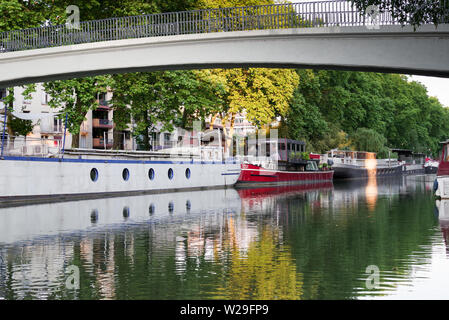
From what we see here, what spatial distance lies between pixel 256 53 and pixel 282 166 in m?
29.4

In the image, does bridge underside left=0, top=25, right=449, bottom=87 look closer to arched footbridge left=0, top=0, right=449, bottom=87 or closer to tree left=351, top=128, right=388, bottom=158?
arched footbridge left=0, top=0, right=449, bottom=87

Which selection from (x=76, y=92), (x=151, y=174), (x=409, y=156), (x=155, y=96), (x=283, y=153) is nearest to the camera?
(x=76, y=92)

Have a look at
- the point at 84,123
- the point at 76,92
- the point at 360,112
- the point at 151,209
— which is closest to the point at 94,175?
the point at 76,92

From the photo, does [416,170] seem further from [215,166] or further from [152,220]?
[152,220]

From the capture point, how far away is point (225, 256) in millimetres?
12484

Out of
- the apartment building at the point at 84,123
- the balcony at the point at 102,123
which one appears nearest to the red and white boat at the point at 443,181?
the apartment building at the point at 84,123

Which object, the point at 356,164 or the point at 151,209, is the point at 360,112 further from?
the point at 151,209

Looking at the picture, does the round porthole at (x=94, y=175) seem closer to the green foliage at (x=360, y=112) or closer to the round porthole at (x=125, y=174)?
the round porthole at (x=125, y=174)

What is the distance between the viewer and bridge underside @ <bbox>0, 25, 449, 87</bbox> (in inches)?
907

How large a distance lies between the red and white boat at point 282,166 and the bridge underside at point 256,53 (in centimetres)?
2199

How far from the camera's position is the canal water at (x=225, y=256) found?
927cm

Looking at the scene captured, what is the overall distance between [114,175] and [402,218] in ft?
66.9

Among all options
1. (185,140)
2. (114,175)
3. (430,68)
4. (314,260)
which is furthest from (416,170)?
(314,260)

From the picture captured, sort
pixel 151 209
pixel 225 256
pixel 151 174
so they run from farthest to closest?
pixel 151 174
pixel 151 209
pixel 225 256
